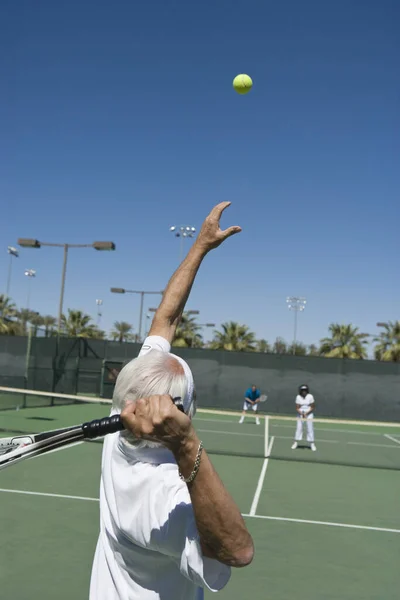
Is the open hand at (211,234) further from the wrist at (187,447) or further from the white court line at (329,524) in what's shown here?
the white court line at (329,524)

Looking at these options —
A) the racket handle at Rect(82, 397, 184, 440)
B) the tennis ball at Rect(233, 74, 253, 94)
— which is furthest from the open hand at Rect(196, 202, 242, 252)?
the tennis ball at Rect(233, 74, 253, 94)

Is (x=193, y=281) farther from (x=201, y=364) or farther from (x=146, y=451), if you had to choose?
(x=201, y=364)

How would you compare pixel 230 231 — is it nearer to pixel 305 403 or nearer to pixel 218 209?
pixel 218 209

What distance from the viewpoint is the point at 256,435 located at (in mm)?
16812

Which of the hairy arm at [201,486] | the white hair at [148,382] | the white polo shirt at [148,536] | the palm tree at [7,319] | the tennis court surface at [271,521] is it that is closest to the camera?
the hairy arm at [201,486]

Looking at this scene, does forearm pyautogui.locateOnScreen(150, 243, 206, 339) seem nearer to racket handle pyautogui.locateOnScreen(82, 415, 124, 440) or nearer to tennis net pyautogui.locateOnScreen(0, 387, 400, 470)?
racket handle pyautogui.locateOnScreen(82, 415, 124, 440)

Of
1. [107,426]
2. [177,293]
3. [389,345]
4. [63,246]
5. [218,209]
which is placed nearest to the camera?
[107,426]

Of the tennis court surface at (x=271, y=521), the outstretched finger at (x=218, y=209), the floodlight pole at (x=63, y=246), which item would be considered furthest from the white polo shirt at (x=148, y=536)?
the floodlight pole at (x=63, y=246)

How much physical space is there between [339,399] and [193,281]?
881 inches

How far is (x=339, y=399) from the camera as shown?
24359 mm

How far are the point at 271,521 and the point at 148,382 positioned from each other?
19.4 ft

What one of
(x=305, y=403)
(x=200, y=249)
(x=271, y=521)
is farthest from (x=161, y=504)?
(x=305, y=403)

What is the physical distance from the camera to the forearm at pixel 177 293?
2.93 m

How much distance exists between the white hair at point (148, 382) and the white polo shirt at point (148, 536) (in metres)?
0.09
